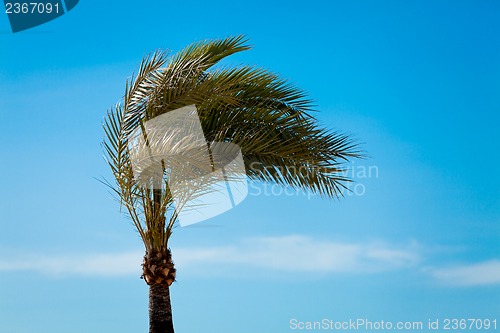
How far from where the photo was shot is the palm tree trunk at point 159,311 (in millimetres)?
9141

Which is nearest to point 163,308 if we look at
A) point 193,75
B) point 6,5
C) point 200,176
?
point 200,176

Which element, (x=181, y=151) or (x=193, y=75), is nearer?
(x=181, y=151)

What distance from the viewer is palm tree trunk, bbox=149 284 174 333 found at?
9141 mm

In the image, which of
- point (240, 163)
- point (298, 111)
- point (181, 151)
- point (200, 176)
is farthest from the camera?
point (298, 111)

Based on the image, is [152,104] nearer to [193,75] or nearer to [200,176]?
[193,75]

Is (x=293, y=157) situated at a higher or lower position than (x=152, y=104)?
lower

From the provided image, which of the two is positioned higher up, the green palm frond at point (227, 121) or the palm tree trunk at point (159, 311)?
the green palm frond at point (227, 121)

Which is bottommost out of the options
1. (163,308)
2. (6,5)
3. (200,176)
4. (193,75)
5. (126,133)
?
(163,308)

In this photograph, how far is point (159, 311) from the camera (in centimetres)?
916

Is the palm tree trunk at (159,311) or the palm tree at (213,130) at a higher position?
the palm tree at (213,130)

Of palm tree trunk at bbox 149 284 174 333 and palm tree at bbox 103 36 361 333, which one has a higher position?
palm tree at bbox 103 36 361 333

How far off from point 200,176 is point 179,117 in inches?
41.7

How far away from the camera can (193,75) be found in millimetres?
8617

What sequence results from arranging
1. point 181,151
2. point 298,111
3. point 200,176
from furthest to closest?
point 298,111 → point 200,176 → point 181,151
